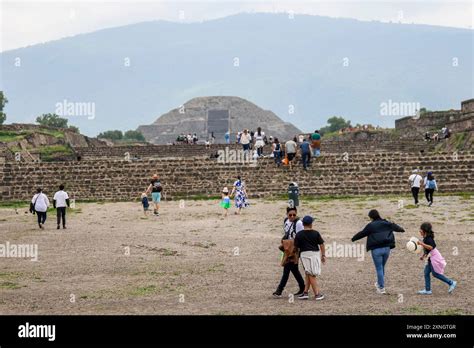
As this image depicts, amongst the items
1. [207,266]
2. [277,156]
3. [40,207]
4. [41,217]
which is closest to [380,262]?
[207,266]

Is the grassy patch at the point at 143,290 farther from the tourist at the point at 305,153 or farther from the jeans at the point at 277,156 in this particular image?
the jeans at the point at 277,156

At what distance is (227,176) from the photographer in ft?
91.7

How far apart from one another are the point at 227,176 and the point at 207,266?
14.5 m

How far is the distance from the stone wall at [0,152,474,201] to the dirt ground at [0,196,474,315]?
3918mm

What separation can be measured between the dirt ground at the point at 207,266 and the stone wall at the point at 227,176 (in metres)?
3.92

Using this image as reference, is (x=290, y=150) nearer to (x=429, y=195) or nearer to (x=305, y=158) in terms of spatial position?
(x=305, y=158)

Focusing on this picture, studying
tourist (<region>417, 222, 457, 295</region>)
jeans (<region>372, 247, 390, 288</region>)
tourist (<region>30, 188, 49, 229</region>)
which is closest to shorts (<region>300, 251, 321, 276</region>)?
jeans (<region>372, 247, 390, 288</region>)

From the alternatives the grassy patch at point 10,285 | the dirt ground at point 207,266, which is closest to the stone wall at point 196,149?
the dirt ground at point 207,266

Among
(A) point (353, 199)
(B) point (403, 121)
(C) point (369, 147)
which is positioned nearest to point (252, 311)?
(A) point (353, 199)

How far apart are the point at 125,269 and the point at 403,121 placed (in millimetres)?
42593
